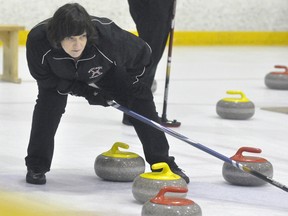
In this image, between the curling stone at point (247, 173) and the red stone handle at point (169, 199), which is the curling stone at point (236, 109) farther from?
the red stone handle at point (169, 199)

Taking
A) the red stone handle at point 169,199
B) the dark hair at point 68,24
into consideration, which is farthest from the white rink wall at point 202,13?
the red stone handle at point 169,199

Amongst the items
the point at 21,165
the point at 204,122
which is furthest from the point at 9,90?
the point at 21,165

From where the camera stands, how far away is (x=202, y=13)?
11758mm

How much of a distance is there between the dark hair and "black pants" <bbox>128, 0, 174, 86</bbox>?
172 cm

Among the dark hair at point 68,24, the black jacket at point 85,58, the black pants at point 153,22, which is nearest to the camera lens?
the dark hair at point 68,24

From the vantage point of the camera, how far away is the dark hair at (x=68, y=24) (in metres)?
3.12

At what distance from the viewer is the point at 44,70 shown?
132 inches

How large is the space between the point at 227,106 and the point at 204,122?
0.61 feet

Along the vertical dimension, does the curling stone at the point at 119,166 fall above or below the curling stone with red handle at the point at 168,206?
below

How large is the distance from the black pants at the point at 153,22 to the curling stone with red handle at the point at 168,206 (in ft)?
6.58

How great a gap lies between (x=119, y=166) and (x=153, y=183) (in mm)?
429

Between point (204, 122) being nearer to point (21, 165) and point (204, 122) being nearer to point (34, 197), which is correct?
point (21, 165)

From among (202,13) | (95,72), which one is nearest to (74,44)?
(95,72)

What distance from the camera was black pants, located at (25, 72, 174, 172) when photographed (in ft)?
11.5
